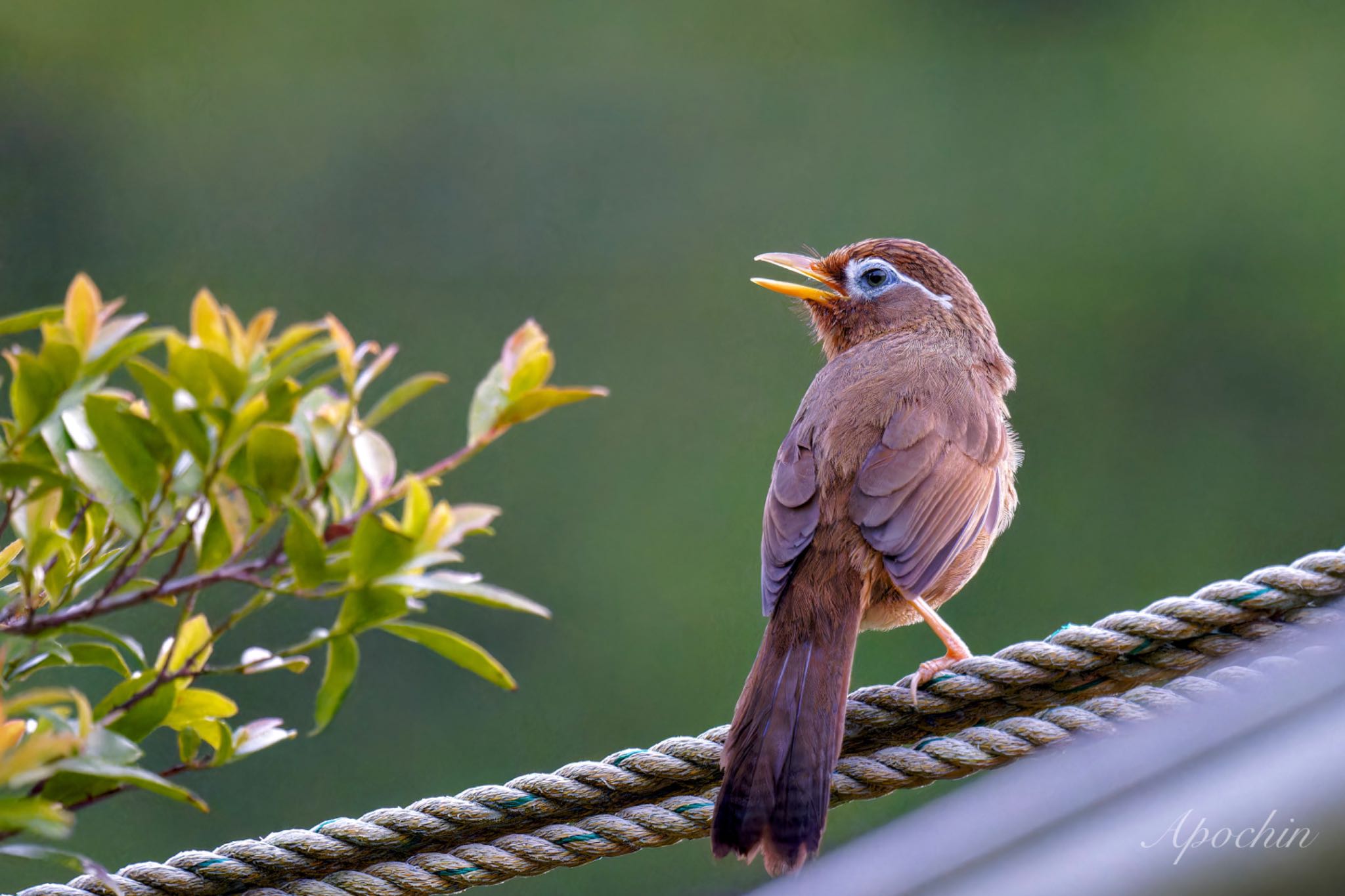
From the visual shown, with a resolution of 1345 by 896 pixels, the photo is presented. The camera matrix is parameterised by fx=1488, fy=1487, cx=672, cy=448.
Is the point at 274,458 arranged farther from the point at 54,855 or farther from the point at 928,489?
the point at 928,489

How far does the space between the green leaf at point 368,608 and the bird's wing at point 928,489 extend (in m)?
1.83

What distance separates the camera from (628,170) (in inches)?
469

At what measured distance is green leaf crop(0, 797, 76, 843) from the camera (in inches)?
54.6

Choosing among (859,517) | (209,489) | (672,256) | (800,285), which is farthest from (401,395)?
(672,256)

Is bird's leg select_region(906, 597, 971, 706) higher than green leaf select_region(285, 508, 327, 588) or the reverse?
higher

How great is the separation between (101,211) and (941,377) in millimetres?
9723

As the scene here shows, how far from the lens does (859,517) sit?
3301mm

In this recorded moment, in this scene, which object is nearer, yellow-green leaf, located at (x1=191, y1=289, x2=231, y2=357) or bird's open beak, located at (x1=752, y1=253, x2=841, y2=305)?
yellow-green leaf, located at (x1=191, y1=289, x2=231, y2=357)

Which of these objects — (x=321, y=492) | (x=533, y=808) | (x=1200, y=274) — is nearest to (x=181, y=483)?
(x=321, y=492)

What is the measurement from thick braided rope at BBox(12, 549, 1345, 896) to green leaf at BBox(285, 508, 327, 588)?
952mm

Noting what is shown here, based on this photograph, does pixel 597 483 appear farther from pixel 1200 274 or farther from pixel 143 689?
pixel 143 689

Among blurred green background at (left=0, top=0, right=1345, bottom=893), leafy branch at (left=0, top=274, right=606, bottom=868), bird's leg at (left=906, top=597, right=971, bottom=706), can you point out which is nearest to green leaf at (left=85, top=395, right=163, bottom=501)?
leafy branch at (left=0, top=274, right=606, bottom=868)

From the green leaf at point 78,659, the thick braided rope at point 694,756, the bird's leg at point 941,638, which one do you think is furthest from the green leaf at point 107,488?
the bird's leg at point 941,638

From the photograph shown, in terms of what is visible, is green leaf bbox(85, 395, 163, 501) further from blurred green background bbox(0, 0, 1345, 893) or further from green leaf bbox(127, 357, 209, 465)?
blurred green background bbox(0, 0, 1345, 893)
